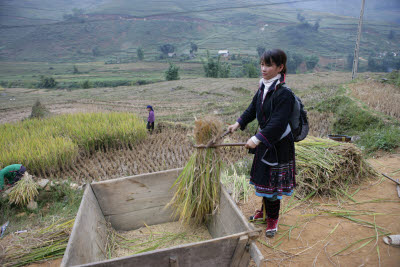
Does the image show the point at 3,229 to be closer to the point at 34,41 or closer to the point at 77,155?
the point at 77,155

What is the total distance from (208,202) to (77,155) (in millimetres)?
3963

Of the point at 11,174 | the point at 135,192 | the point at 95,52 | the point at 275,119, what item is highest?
the point at 95,52

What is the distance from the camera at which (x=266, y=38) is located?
52250 mm

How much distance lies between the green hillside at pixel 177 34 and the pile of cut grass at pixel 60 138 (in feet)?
119

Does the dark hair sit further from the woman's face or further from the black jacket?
the black jacket

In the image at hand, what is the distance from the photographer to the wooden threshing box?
1.34m

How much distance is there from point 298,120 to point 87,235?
69.3 inches

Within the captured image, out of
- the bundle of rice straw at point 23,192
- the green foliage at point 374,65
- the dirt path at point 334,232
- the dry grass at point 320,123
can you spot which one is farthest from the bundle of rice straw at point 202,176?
the green foliage at point 374,65

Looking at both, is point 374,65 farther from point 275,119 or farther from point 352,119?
point 275,119

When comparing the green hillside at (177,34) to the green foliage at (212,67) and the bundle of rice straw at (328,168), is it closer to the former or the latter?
the green foliage at (212,67)

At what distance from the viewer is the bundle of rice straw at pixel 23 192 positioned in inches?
131

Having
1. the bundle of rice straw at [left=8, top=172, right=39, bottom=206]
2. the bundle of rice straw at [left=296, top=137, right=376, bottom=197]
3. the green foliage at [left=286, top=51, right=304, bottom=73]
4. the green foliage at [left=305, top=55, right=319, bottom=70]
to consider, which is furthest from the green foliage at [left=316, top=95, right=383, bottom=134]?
the green foliage at [left=305, top=55, right=319, bottom=70]

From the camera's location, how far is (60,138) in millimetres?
4906

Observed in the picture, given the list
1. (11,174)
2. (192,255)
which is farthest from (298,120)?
(11,174)
